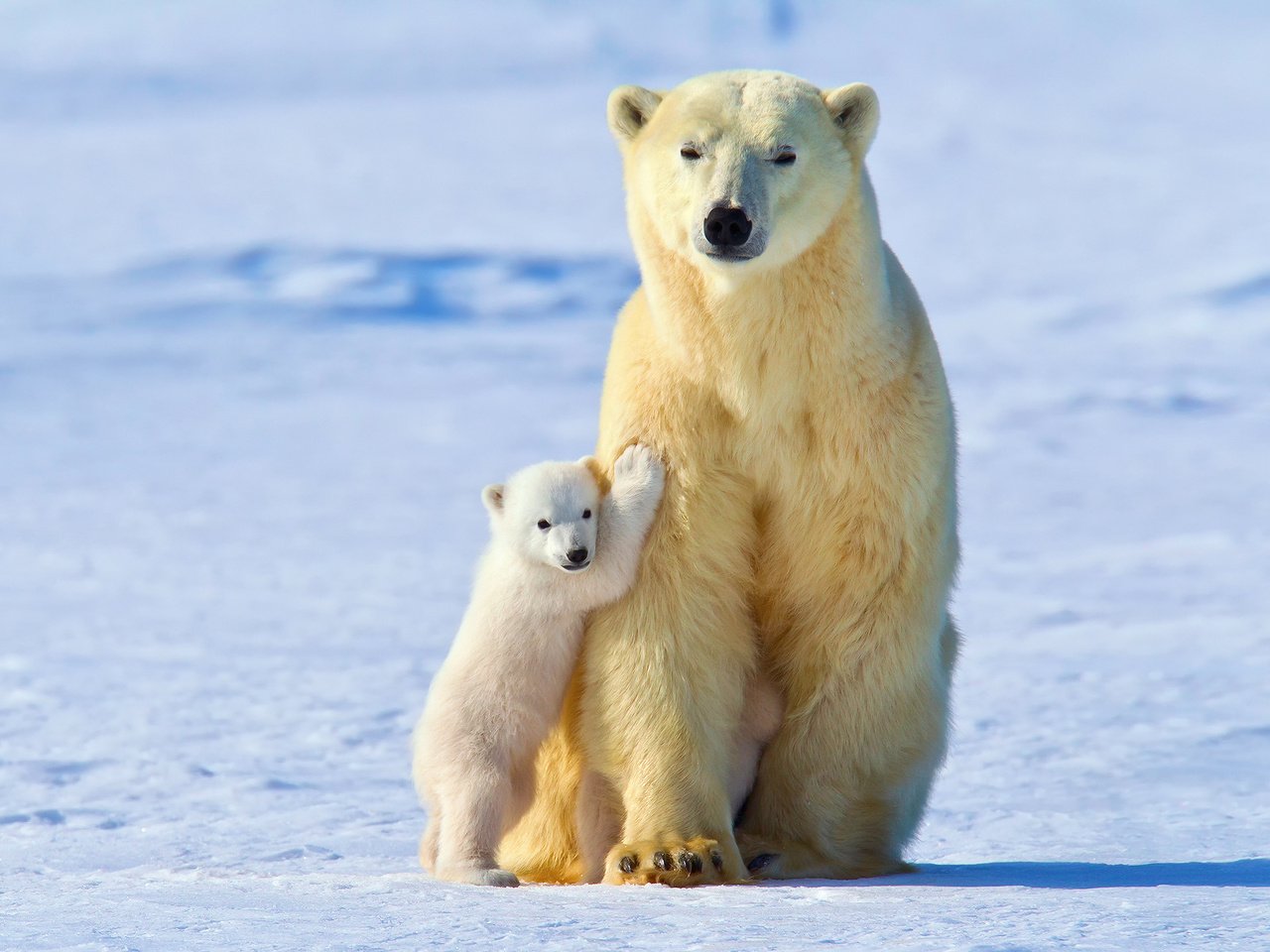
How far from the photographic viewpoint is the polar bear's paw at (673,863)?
352 cm

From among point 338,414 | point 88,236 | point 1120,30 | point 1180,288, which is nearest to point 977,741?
point 338,414

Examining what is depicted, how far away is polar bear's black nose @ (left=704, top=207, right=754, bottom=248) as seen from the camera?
11.2 feet

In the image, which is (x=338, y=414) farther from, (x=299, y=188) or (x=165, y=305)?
(x=299, y=188)

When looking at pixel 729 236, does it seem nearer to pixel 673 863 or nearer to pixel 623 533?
pixel 623 533

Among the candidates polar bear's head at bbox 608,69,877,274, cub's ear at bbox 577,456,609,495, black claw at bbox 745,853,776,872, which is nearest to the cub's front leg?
cub's ear at bbox 577,456,609,495

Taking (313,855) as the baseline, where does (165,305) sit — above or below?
above

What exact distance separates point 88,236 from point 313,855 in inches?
714

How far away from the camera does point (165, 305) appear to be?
59.2 feet

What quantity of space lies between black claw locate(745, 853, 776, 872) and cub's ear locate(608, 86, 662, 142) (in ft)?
5.30

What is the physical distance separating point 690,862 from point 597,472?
89 cm

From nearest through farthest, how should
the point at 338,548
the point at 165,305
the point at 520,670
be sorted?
the point at 520,670 < the point at 338,548 < the point at 165,305

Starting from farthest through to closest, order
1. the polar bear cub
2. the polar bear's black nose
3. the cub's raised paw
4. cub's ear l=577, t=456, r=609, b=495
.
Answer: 1. cub's ear l=577, t=456, r=609, b=495
2. the cub's raised paw
3. the polar bear cub
4. the polar bear's black nose

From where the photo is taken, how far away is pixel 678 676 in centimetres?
369

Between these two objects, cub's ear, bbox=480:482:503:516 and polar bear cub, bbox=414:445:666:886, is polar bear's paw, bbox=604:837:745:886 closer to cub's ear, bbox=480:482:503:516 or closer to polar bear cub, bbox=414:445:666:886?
polar bear cub, bbox=414:445:666:886
